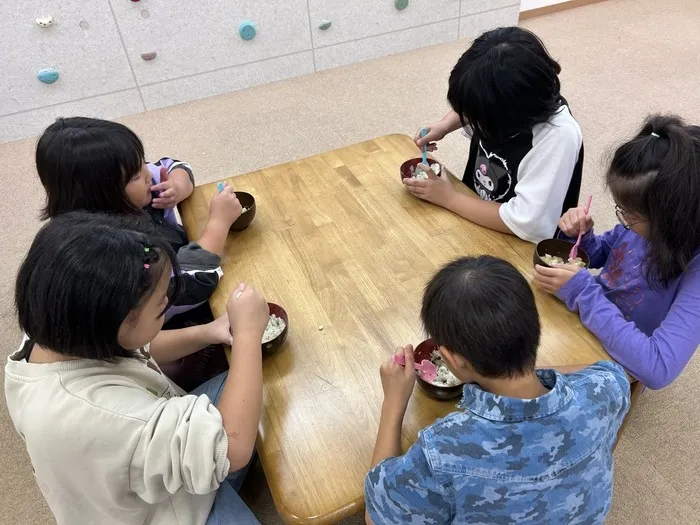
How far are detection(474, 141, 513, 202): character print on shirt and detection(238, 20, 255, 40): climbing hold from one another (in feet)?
6.94

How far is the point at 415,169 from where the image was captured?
4.64ft

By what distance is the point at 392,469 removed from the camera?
2.43 ft

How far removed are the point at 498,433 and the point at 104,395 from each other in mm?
566

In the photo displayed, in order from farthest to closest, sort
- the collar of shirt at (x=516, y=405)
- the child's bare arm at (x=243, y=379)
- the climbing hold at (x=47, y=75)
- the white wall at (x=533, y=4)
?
the white wall at (x=533, y=4)
the climbing hold at (x=47, y=75)
the child's bare arm at (x=243, y=379)
the collar of shirt at (x=516, y=405)

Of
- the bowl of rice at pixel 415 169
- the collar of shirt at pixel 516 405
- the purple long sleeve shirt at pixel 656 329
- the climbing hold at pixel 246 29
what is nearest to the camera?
the collar of shirt at pixel 516 405

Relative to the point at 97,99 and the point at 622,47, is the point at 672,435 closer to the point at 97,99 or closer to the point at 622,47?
the point at 622,47

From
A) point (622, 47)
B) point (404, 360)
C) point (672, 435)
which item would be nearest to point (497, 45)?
point (404, 360)

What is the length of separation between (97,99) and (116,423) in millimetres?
2808

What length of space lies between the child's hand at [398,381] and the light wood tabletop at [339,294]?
0.15 feet

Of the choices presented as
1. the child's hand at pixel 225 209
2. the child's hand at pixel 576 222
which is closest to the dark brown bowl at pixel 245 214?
the child's hand at pixel 225 209

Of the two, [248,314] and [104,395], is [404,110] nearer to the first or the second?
[248,314]

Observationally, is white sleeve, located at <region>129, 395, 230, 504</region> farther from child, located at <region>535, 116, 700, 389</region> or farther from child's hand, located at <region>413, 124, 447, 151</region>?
child's hand, located at <region>413, 124, 447, 151</region>

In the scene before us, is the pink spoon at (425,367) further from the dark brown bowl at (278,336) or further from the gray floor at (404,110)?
the gray floor at (404,110)

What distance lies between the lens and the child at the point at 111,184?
115 centimetres
